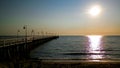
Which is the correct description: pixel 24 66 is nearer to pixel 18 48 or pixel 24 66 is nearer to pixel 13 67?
pixel 13 67

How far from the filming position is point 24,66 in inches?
671

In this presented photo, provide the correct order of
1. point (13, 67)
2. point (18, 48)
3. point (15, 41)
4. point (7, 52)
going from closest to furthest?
point (13, 67), point (7, 52), point (15, 41), point (18, 48)

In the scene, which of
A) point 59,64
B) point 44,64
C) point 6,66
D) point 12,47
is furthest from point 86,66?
point 12,47

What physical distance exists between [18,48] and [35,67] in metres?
18.4

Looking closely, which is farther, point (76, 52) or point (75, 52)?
point (75, 52)

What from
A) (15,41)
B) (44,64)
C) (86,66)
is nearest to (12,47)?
(15,41)

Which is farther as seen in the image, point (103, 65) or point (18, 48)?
point (18, 48)

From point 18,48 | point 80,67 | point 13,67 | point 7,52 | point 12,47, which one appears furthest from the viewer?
point 18,48

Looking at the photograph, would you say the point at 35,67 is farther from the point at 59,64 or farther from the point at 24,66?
the point at 59,64

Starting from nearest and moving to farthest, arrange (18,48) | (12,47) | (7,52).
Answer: (7,52) < (12,47) < (18,48)

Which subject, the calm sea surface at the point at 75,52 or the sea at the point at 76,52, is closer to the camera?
the sea at the point at 76,52

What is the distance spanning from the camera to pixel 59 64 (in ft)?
62.1

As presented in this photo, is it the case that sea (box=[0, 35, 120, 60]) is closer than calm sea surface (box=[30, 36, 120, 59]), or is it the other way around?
sea (box=[0, 35, 120, 60])

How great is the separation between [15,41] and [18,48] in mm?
2536
